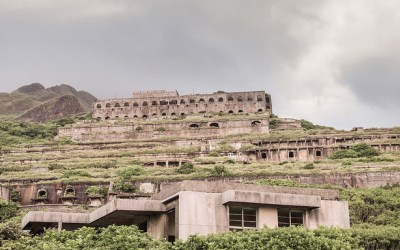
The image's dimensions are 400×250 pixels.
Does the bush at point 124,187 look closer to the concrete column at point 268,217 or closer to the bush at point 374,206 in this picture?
the bush at point 374,206

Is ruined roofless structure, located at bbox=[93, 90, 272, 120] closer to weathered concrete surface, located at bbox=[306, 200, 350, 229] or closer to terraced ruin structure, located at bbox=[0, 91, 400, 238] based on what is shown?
terraced ruin structure, located at bbox=[0, 91, 400, 238]

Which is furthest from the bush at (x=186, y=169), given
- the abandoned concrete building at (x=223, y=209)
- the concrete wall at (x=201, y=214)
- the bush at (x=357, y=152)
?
the concrete wall at (x=201, y=214)

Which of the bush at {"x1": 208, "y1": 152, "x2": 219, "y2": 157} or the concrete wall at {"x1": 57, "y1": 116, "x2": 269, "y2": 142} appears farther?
the concrete wall at {"x1": 57, "y1": 116, "x2": 269, "y2": 142}

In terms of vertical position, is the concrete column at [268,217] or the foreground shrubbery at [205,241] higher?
the concrete column at [268,217]

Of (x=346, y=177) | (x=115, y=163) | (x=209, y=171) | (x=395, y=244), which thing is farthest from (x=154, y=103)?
(x=395, y=244)

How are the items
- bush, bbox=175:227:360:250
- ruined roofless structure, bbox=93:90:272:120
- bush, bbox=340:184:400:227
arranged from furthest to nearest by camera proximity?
ruined roofless structure, bbox=93:90:272:120, bush, bbox=340:184:400:227, bush, bbox=175:227:360:250

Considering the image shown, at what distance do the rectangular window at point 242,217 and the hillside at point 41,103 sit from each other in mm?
90689

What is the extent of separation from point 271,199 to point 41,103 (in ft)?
356

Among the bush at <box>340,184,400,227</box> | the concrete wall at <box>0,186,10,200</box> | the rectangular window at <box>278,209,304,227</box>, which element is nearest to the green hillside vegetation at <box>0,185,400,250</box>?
the rectangular window at <box>278,209,304,227</box>

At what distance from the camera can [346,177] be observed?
145ft

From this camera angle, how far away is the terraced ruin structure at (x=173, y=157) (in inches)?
1533

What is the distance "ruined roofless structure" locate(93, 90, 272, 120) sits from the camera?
7938 cm

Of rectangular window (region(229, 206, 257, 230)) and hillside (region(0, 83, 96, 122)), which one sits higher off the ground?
hillside (region(0, 83, 96, 122))

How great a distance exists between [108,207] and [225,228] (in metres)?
4.12
